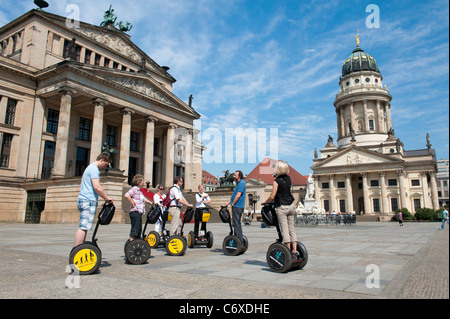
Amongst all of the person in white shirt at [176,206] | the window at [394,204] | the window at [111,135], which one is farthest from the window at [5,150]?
the window at [394,204]

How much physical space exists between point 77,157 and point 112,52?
14653mm

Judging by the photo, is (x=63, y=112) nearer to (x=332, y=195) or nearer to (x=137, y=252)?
(x=137, y=252)

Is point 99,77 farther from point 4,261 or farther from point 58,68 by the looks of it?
point 4,261

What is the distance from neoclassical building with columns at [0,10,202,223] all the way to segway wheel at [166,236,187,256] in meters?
18.7

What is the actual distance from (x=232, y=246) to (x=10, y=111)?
31.5m

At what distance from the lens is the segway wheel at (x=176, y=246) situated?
7707mm

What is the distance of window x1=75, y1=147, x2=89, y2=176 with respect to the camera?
117 ft

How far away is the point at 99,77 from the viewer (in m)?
31.9

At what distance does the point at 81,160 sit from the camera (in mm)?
36125

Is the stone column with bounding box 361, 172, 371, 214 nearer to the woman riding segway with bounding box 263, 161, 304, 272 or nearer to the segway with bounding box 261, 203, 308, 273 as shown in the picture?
the segway with bounding box 261, 203, 308, 273

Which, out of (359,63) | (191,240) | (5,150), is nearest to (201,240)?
(191,240)

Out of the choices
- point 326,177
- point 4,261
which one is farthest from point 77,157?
point 326,177

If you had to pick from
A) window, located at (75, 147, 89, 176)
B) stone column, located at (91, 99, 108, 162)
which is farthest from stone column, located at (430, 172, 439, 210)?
window, located at (75, 147, 89, 176)

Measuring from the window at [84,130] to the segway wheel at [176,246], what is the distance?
3273 cm
